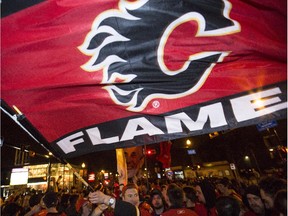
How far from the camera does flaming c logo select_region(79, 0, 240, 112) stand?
7.67ft

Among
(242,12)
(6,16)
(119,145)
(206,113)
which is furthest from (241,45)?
(6,16)

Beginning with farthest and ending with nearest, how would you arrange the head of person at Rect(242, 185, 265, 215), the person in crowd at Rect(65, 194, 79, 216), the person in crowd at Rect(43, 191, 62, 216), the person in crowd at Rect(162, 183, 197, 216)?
the person in crowd at Rect(65, 194, 79, 216) → the person in crowd at Rect(43, 191, 62, 216) → the head of person at Rect(242, 185, 265, 215) → the person in crowd at Rect(162, 183, 197, 216)

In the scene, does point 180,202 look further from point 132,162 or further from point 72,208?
point 132,162

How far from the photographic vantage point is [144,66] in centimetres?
256

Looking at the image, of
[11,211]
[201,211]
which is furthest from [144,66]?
[11,211]

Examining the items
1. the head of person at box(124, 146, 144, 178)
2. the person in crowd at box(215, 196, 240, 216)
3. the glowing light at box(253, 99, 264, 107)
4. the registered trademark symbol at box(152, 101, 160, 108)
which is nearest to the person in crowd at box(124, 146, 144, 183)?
the head of person at box(124, 146, 144, 178)

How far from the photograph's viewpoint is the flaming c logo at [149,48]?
7.67 ft

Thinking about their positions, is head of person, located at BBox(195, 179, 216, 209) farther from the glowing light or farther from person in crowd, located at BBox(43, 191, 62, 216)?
the glowing light

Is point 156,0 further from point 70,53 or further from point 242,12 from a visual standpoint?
point 70,53

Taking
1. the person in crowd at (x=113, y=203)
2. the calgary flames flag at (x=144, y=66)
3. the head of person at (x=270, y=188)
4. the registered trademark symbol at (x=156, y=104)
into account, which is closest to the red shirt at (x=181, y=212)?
the head of person at (x=270, y=188)

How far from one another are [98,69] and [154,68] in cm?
70

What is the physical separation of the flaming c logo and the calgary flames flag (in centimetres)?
1

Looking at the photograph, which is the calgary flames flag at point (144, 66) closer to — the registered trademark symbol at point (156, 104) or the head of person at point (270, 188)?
the registered trademark symbol at point (156, 104)

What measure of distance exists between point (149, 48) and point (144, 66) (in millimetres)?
225
